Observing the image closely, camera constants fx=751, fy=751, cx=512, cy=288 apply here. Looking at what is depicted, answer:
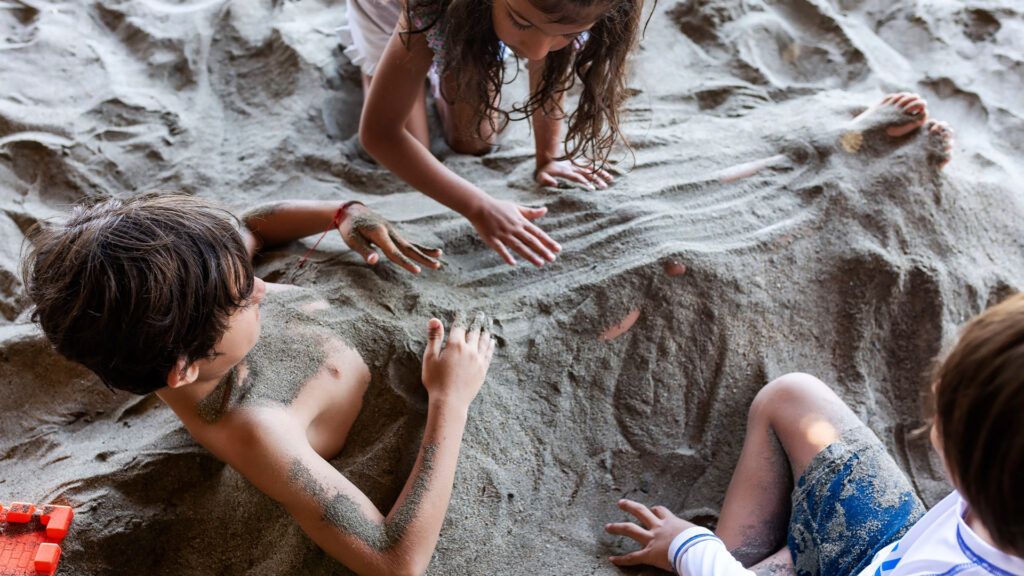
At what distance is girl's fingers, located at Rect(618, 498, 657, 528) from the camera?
5.41ft

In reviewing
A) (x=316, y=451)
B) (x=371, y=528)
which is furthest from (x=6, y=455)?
(x=371, y=528)

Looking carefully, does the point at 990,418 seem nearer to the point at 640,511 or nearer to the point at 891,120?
the point at 640,511

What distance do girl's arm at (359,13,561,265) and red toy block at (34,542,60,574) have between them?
1118 millimetres

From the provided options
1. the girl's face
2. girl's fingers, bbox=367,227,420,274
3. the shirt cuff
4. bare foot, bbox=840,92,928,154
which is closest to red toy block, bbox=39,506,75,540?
girl's fingers, bbox=367,227,420,274

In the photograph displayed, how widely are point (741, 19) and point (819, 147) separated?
89 cm

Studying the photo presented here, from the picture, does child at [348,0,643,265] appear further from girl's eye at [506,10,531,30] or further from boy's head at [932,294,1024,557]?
boy's head at [932,294,1024,557]

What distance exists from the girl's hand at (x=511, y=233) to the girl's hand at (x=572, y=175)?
0.24 m

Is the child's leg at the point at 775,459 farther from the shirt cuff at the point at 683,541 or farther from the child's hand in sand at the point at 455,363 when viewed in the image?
the child's hand in sand at the point at 455,363

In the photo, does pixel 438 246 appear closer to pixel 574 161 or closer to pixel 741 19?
pixel 574 161

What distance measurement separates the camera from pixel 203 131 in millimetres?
2477

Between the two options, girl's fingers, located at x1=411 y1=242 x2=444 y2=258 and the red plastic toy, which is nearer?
the red plastic toy

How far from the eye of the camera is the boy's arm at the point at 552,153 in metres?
2.11

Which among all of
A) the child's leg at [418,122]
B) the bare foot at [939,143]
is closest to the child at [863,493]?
the bare foot at [939,143]

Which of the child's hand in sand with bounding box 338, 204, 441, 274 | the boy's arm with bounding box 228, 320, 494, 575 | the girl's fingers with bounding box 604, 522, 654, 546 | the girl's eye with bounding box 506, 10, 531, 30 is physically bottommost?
the girl's fingers with bounding box 604, 522, 654, 546
